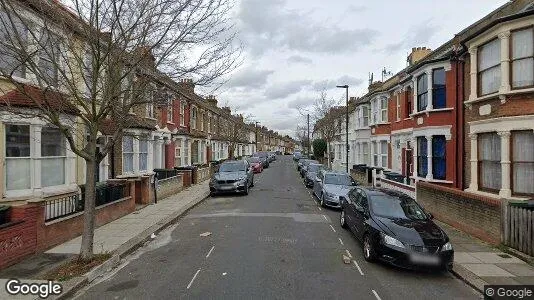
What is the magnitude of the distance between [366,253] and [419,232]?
126 centimetres

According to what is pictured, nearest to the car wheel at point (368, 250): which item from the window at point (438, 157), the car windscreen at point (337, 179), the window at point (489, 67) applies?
the window at point (489, 67)

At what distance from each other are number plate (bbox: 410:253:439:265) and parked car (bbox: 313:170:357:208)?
6604 mm

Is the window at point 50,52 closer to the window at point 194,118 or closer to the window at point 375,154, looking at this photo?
the window at point 375,154

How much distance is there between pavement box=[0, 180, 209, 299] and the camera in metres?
6.49

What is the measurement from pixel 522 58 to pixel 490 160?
3.37 meters

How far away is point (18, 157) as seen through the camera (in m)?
9.65

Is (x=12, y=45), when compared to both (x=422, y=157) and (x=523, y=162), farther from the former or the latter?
(x=422, y=157)

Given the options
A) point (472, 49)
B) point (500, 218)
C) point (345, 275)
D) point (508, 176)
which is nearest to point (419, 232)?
point (345, 275)

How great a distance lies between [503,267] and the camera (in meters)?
7.21

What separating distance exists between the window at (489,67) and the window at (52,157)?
14.4 m

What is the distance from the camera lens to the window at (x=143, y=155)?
18.1 meters

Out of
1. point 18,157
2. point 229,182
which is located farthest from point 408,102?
point 18,157

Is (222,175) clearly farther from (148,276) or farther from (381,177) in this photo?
(148,276)

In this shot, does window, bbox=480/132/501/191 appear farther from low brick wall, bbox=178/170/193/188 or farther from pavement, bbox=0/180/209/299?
low brick wall, bbox=178/170/193/188
